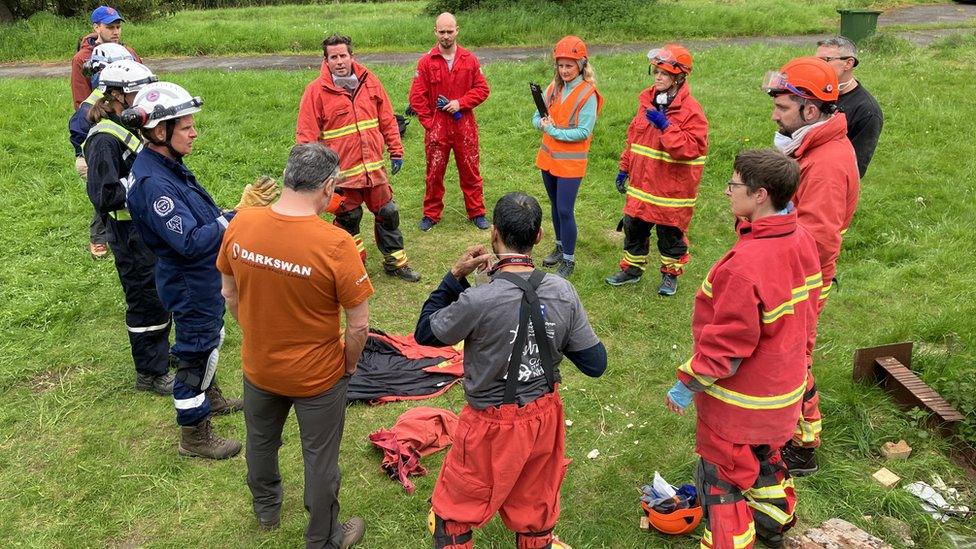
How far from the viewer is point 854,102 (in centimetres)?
498

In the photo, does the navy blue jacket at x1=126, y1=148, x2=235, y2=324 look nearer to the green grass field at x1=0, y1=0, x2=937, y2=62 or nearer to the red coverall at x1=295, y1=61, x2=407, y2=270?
the red coverall at x1=295, y1=61, x2=407, y2=270

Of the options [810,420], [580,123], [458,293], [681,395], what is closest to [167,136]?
[458,293]

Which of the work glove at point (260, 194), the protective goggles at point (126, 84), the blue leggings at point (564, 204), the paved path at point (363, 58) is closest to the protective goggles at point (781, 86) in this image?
the blue leggings at point (564, 204)

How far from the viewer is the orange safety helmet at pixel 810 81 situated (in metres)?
3.78

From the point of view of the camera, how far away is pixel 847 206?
4055 millimetres

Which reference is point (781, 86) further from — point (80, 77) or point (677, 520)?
point (80, 77)

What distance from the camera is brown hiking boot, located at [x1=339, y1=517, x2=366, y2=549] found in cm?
369

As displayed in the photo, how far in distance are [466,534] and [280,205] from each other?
1.74 m

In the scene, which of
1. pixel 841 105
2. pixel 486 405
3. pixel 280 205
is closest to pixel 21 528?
pixel 280 205

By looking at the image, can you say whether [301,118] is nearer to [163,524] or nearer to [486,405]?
[163,524]

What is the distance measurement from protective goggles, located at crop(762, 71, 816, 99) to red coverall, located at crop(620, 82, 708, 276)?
1.61m

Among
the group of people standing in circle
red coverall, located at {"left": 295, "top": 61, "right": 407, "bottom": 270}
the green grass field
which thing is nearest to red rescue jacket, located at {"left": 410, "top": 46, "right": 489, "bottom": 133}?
red coverall, located at {"left": 295, "top": 61, "right": 407, "bottom": 270}

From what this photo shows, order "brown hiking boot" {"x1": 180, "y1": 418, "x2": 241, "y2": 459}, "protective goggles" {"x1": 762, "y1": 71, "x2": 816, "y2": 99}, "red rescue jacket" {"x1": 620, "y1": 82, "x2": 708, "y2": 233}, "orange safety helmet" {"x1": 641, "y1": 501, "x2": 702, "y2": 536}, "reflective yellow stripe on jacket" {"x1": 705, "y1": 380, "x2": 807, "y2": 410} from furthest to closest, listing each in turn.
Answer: "red rescue jacket" {"x1": 620, "y1": 82, "x2": 708, "y2": 233}, "brown hiking boot" {"x1": 180, "y1": 418, "x2": 241, "y2": 459}, "protective goggles" {"x1": 762, "y1": 71, "x2": 816, "y2": 99}, "orange safety helmet" {"x1": 641, "y1": 501, "x2": 702, "y2": 536}, "reflective yellow stripe on jacket" {"x1": 705, "y1": 380, "x2": 807, "y2": 410}

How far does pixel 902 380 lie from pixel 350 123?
4.80 meters
